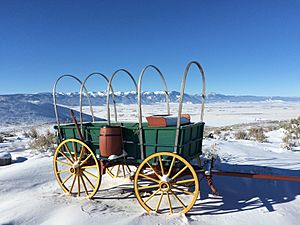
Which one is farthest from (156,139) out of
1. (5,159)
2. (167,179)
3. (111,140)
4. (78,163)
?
(5,159)

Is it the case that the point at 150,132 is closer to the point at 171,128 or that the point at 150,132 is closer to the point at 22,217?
the point at 171,128

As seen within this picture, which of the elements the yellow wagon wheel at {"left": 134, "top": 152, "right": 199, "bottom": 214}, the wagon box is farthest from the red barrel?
the yellow wagon wheel at {"left": 134, "top": 152, "right": 199, "bottom": 214}

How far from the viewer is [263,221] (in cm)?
382

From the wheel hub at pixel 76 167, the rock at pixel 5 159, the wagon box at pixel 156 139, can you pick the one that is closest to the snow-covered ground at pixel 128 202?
the wheel hub at pixel 76 167

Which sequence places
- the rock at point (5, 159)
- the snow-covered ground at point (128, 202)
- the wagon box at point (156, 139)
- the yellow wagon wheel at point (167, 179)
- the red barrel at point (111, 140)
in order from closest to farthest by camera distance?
the snow-covered ground at point (128, 202) < the yellow wagon wheel at point (167, 179) < the wagon box at point (156, 139) < the red barrel at point (111, 140) < the rock at point (5, 159)

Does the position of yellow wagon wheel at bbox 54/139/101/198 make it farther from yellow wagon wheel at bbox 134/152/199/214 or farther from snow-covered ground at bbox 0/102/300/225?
yellow wagon wheel at bbox 134/152/199/214

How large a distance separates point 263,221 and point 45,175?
4.81 meters

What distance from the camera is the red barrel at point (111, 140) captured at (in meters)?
4.57

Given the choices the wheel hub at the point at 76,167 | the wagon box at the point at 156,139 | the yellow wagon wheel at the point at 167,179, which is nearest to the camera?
the yellow wagon wheel at the point at 167,179

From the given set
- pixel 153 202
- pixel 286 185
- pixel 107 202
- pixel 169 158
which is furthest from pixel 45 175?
pixel 286 185

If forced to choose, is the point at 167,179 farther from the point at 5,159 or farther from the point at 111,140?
the point at 5,159

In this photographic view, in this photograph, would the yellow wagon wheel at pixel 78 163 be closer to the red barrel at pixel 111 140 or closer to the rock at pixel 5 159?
the red barrel at pixel 111 140

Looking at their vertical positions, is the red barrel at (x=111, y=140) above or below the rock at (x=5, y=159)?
above

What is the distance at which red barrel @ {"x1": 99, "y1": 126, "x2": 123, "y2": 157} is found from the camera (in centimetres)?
457
